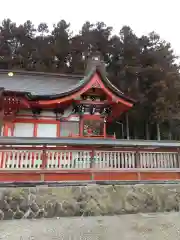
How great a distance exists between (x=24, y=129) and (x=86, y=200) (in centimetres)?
606

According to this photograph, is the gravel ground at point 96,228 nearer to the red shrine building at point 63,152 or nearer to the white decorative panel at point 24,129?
the red shrine building at point 63,152

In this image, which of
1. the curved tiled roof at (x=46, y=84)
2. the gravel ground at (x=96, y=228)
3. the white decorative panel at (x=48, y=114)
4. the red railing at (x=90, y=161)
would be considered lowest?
the gravel ground at (x=96, y=228)

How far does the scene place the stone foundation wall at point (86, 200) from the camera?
7047mm

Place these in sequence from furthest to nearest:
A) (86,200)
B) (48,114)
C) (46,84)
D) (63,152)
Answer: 1. (46,84)
2. (48,114)
3. (63,152)
4. (86,200)

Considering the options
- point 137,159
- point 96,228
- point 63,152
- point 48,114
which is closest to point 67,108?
point 48,114

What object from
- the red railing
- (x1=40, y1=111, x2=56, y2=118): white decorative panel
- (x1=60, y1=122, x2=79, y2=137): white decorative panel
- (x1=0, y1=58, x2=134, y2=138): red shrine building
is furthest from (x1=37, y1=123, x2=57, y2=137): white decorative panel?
the red railing

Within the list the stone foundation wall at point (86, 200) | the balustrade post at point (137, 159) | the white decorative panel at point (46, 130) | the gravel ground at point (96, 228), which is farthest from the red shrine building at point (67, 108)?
the gravel ground at point (96, 228)

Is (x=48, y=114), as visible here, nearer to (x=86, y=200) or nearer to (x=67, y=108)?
(x=67, y=108)

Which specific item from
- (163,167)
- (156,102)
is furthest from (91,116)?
(156,102)

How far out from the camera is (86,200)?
747 cm

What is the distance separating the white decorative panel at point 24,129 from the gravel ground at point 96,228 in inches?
233

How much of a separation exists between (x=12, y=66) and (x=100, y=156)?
32.5 meters

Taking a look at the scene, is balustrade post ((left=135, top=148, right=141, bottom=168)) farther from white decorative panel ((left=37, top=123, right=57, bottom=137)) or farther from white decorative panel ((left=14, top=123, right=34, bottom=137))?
white decorative panel ((left=14, top=123, right=34, bottom=137))

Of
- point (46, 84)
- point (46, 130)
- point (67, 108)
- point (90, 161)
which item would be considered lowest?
point (90, 161)
